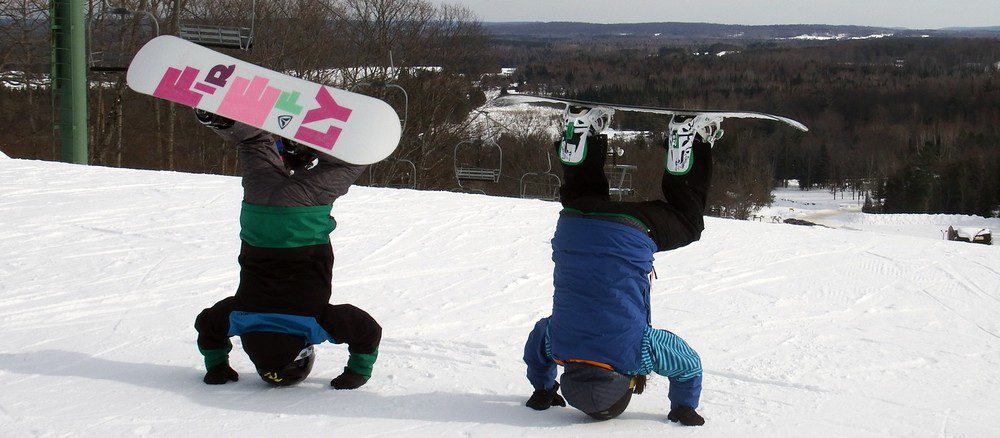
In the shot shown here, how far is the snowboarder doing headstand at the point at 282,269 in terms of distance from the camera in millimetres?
3742

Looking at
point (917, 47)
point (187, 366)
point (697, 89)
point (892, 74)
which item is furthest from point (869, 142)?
point (187, 366)

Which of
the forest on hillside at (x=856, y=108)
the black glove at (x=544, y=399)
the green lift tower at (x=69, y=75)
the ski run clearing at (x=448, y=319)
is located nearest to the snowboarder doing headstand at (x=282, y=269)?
the ski run clearing at (x=448, y=319)

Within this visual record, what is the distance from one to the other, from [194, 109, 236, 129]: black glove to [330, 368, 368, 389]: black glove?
1123mm

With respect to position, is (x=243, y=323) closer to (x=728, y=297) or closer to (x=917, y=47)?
(x=728, y=297)

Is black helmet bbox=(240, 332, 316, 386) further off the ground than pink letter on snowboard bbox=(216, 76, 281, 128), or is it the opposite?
pink letter on snowboard bbox=(216, 76, 281, 128)

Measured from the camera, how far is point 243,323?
3.77 meters

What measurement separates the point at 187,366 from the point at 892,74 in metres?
163

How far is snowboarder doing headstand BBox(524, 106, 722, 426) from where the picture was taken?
11.4 feet

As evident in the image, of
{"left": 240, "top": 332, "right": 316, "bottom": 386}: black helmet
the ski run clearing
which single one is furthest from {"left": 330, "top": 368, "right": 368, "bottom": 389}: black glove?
{"left": 240, "top": 332, "right": 316, "bottom": 386}: black helmet

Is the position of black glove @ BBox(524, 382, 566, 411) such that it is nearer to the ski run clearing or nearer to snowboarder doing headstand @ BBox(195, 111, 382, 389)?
the ski run clearing

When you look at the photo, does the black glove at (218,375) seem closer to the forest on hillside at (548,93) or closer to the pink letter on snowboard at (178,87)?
the pink letter on snowboard at (178,87)

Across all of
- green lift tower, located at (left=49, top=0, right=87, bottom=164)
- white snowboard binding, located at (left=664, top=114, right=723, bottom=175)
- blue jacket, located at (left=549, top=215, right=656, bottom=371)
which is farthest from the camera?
green lift tower, located at (left=49, top=0, right=87, bottom=164)

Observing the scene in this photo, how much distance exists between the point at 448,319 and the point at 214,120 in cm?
224

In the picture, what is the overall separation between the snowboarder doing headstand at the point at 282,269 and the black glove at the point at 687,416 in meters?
1.23
